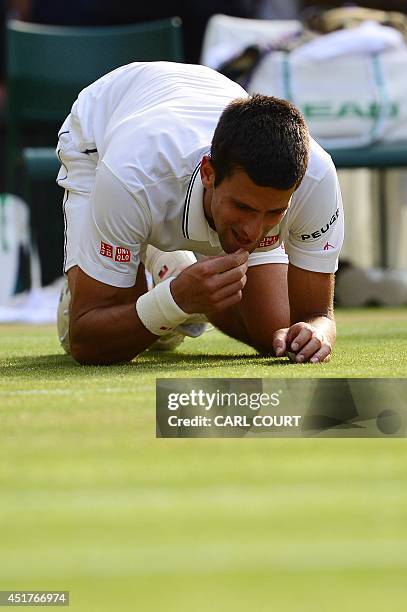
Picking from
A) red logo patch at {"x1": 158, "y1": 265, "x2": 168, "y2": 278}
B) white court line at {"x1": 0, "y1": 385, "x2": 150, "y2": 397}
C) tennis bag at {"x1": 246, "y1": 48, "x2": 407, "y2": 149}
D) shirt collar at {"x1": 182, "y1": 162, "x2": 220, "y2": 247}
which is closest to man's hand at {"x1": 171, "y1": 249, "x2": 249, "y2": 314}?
shirt collar at {"x1": 182, "y1": 162, "x2": 220, "y2": 247}

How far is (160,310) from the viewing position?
2.87 m

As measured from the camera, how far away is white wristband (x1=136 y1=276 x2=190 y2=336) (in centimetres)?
284

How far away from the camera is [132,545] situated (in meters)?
1.63

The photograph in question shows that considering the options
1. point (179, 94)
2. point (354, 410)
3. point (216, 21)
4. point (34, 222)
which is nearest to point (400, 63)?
point (216, 21)

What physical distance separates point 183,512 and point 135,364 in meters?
1.47

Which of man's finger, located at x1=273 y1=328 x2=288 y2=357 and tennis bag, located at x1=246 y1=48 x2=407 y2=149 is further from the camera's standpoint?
tennis bag, located at x1=246 y1=48 x2=407 y2=149

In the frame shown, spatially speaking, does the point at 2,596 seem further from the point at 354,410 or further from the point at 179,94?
the point at 179,94

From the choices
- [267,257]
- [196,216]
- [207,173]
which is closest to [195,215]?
[196,216]

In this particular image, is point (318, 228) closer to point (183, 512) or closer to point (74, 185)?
point (74, 185)

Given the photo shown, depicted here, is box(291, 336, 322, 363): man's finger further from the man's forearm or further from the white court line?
the white court line

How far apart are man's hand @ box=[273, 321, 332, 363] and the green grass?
233 mm

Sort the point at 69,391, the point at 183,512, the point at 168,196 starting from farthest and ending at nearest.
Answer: the point at 168,196 → the point at 69,391 → the point at 183,512

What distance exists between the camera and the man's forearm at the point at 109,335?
296 cm

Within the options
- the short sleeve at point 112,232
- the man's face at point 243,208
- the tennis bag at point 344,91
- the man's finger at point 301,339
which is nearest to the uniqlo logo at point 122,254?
the short sleeve at point 112,232
